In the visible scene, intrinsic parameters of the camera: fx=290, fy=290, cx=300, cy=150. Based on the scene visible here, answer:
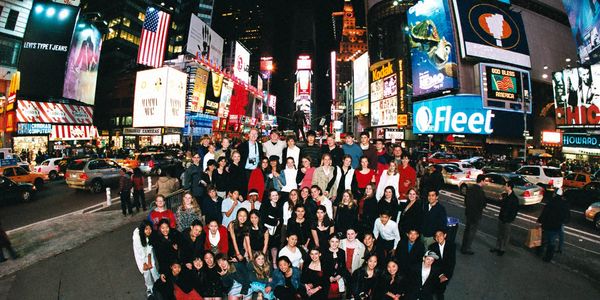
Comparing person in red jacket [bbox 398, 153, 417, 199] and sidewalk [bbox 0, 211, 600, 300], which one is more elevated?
person in red jacket [bbox 398, 153, 417, 199]

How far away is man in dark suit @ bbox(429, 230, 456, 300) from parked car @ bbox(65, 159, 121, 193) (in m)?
17.5

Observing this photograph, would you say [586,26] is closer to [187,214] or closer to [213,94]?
[187,214]

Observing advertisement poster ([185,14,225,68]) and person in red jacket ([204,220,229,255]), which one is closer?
person in red jacket ([204,220,229,255])

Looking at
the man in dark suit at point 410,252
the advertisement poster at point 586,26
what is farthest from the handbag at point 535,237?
the advertisement poster at point 586,26

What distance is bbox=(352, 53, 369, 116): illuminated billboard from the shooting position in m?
56.6

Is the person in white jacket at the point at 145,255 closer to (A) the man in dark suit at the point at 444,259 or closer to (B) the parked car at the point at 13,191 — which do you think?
(A) the man in dark suit at the point at 444,259

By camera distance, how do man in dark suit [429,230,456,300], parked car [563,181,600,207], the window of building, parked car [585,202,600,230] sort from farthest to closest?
1. the window of building
2. parked car [563,181,600,207]
3. parked car [585,202,600,230]
4. man in dark suit [429,230,456,300]

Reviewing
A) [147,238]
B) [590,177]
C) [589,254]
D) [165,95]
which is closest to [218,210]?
[147,238]

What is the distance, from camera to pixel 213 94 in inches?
1762

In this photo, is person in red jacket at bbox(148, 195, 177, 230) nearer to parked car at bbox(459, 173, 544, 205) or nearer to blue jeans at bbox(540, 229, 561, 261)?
blue jeans at bbox(540, 229, 561, 261)

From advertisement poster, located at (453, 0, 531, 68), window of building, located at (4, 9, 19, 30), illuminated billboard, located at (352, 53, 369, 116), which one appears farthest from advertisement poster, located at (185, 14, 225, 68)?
advertisement poster, located at (453, 0, 531, 68)

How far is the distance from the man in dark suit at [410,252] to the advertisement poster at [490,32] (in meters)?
39.9

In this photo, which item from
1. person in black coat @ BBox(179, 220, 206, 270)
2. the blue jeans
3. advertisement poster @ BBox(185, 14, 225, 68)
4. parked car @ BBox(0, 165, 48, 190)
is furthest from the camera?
advertisement poster @ BBox(185, 14, 225, 68)

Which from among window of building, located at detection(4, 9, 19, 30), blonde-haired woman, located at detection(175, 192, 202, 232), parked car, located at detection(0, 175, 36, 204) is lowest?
parked car, located at detection(0, 175, 36, 204)
